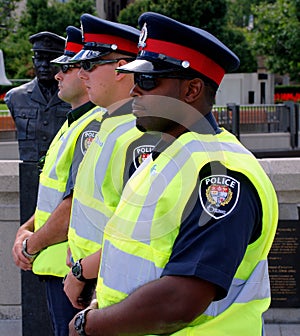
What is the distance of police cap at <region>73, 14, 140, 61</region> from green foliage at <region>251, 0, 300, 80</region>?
2798 centimetres

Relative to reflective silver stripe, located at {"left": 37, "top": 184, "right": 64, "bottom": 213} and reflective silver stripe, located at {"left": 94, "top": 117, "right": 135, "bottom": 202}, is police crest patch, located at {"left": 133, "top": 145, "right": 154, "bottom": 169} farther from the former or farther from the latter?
reflective silver stripe, located at {"left": 37, "top": 184, "right": 64, "bottom": 213}

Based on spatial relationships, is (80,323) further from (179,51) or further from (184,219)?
(179,51)

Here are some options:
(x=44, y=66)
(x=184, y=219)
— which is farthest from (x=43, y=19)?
(x=184, y=219)

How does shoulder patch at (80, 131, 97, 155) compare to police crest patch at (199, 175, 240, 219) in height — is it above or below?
below

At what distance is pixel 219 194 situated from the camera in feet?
6.88

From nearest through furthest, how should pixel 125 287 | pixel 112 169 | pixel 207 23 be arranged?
pixel 125 287 → pixel 112 169 → pixel 207 23

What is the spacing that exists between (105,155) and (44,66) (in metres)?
2.25

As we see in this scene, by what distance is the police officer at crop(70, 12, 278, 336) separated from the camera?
2080mm

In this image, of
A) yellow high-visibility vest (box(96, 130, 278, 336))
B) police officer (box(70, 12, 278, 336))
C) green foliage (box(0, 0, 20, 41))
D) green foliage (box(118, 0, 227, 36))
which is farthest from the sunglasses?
green foliage (box(118, 0, 227, 36))

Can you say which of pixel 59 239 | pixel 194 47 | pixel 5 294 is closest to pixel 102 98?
pixel 59 239

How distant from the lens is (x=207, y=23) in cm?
4069

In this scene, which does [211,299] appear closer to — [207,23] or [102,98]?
[102,98]

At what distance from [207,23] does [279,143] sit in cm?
2252

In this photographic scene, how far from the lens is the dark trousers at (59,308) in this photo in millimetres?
3596
